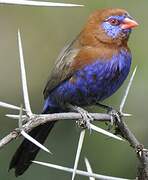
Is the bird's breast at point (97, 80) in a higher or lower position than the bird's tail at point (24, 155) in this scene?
higher

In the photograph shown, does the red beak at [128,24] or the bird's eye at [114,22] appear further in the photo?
the bird's eye at [114,22]

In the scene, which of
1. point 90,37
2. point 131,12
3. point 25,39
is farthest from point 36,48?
point 90,37

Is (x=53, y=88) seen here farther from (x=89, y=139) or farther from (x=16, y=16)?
(x=16, y=16)

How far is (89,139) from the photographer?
203 inches

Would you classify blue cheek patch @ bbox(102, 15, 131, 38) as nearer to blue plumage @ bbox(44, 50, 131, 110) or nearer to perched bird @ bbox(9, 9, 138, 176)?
perched bird @ bbox(9, 9, 138, 176)

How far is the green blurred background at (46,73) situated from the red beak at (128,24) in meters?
1.00

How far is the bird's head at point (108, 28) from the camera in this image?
3.82 meters

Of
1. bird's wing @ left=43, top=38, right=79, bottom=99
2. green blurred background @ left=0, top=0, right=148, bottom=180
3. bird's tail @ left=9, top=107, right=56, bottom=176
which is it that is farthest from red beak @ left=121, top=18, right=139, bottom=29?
green blurred background @ left=0, top=0, right=148, bottom=180

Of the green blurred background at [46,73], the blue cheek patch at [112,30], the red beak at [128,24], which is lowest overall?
the green blurred background at [46,73]

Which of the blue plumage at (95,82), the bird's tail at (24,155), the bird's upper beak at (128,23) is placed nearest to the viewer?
the bird's tail at (24,155)

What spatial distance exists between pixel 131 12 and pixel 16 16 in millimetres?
1076

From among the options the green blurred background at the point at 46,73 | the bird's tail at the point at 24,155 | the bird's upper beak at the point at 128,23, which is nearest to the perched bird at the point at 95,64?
the bird's upper beak at the point at 128,23

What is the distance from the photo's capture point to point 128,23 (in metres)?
3.78

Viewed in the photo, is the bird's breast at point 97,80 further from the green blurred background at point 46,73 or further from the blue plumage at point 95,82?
the green blurred background at point 46,73
